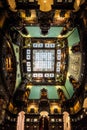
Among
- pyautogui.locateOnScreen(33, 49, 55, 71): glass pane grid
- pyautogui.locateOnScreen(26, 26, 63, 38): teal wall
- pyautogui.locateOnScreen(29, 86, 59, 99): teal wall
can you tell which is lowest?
pyautogui.locateOnScreen(29, 86, 59, 99): teal wall

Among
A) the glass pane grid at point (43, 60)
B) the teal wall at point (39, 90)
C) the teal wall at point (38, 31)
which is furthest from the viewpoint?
the teal wall at point (39, 90)

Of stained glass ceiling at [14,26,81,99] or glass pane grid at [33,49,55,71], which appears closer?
stained glass ceiling at [14,26,81,99]

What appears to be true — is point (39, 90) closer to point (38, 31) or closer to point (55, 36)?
point (55, 36)

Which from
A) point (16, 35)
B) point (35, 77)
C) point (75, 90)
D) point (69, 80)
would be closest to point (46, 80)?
point (35, 77)

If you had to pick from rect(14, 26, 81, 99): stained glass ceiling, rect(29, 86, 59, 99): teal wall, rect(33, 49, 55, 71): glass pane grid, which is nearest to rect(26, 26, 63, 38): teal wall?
rect(14, 26, 81, 99): stained glass ceiling

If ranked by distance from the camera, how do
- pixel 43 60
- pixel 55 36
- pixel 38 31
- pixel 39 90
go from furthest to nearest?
pixel 39 90 < pixel 43 60 < pixel 55 36 < pixel 38 31

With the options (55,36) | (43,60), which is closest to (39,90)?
(43,60)

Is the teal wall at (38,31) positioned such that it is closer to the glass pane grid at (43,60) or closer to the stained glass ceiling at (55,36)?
the stained glass ceiling at (55,36)

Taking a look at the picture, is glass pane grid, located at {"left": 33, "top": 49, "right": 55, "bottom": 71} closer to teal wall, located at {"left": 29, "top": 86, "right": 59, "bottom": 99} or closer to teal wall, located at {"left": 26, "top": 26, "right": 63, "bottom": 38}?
teal wall, located at {"left": 29, "top": 86, "right": 59, "bottom": 99}

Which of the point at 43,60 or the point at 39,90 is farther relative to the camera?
the point at 39,90

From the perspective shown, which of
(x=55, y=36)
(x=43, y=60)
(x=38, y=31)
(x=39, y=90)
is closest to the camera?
(x=38, y=31)

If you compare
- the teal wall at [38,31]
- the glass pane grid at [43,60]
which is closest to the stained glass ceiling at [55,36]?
the teal wall at [38,31]

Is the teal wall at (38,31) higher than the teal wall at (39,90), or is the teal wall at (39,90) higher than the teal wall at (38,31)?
the teal wall at (38,31)
